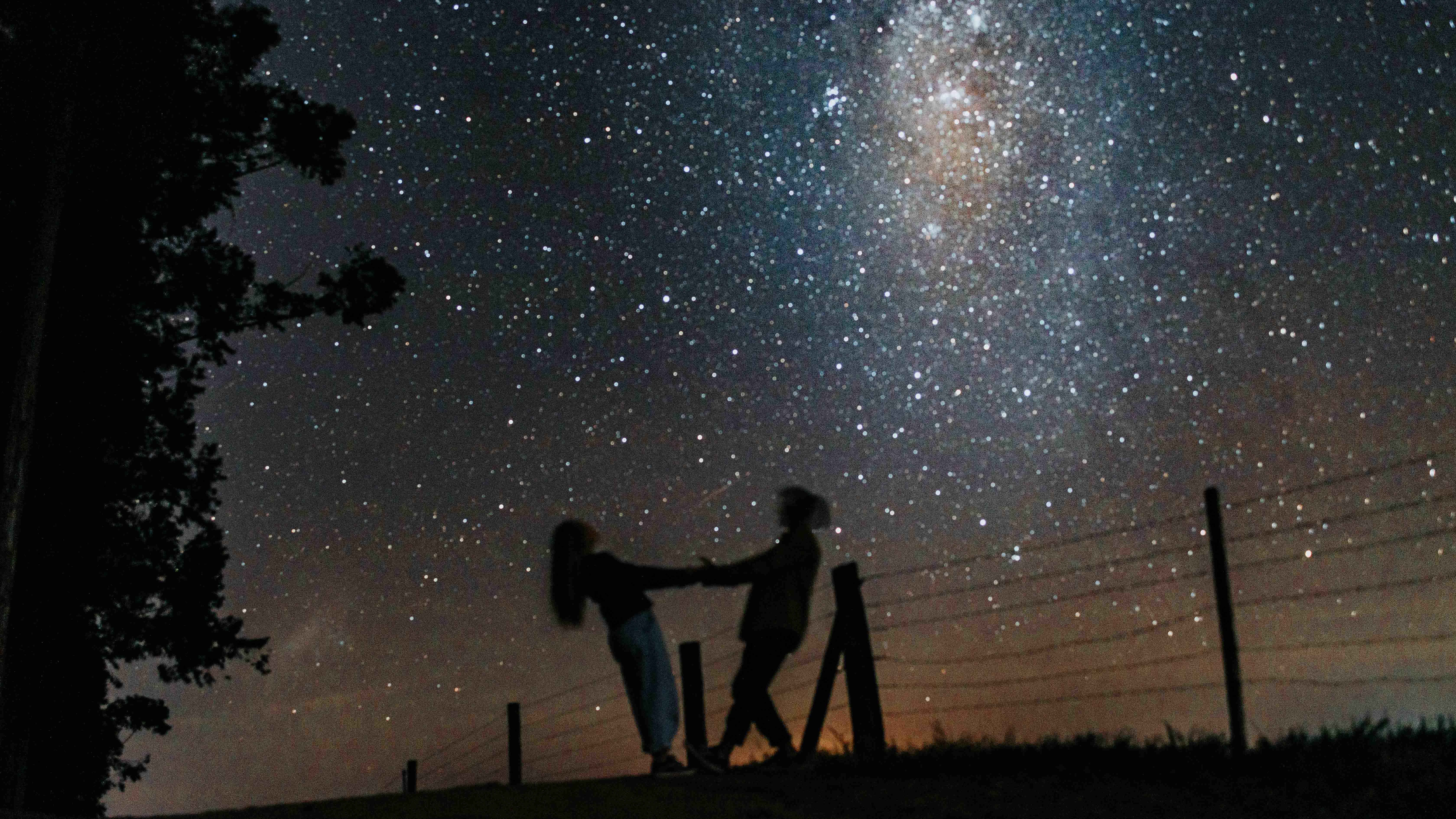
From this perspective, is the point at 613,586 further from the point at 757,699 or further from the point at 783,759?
the point at 783,759

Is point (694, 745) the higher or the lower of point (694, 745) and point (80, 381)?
the lower

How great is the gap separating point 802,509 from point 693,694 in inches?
87.0

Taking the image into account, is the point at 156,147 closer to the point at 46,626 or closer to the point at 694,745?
the point at 46,626

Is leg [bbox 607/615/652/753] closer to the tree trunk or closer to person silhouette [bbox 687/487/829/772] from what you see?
person silhouette [bbox 687/487/829/772]

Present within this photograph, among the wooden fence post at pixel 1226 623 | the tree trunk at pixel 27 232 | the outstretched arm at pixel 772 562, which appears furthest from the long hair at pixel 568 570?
the tree trunk at pixel 27 232

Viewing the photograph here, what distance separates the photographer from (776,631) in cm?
789

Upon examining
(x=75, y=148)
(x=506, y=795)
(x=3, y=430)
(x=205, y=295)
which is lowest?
(x=506, y=795)

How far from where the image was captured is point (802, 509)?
7926 millimetres

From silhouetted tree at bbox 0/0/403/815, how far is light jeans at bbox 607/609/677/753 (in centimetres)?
669

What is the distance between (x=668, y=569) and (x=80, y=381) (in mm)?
7938

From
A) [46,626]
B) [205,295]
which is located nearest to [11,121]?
[205,295]

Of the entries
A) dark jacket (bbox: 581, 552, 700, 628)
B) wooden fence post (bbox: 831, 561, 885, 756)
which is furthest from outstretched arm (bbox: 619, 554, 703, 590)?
wooden fence post (bbox: 831, 561, 885, 756)

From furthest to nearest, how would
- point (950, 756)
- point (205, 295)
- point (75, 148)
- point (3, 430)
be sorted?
point (205, 295), point (75, 148), point (3, 430), point (950, 756)

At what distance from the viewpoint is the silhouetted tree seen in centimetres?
1253
